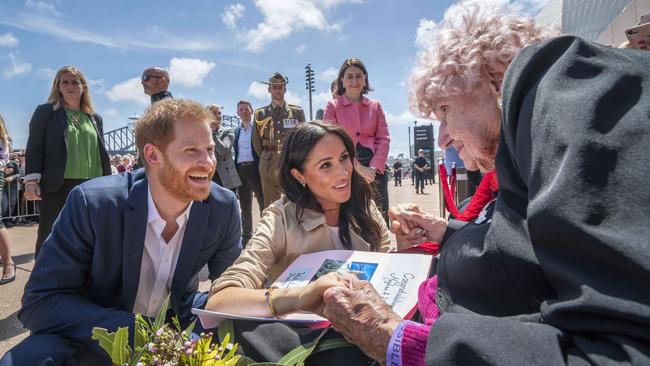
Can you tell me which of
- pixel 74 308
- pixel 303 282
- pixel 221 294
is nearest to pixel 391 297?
pixel 303 282

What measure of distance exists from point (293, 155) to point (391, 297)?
3.98ft

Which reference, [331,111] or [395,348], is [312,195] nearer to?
[395,348]

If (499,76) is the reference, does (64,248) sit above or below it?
below

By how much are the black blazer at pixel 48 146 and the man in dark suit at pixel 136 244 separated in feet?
6.42

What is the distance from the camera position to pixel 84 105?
3836mm

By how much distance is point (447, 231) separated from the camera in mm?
1606

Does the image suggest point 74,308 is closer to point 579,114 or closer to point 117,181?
point 117,181

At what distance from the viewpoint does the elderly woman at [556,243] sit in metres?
0.64

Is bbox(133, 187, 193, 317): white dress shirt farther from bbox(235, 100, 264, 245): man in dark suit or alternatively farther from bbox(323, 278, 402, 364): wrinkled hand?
bbox(235, 100, 264, 245): man in dark suit

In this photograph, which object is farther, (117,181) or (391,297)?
(117,181)

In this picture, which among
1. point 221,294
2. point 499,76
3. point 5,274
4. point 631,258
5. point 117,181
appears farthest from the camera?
point 5,274

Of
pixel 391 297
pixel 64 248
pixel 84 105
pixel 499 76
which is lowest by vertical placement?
pixel 391 297

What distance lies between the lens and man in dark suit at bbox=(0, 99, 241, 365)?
168cm

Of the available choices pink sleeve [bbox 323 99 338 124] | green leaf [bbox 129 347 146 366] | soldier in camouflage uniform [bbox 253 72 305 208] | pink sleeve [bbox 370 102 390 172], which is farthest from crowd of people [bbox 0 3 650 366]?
soldier in camouflage uniform [bbox 253 72 305 208]
